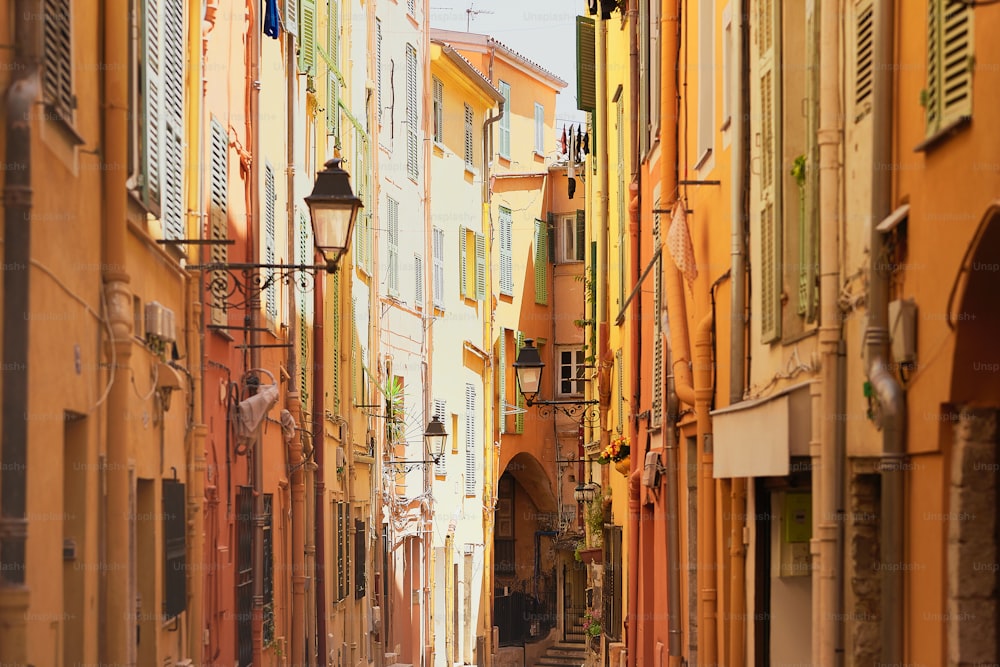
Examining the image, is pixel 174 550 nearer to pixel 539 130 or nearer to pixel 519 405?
pixel 519 405

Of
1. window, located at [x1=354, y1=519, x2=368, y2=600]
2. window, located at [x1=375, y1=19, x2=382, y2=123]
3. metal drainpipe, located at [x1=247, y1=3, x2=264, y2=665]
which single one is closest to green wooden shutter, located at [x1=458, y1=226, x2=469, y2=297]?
window, located at [x1=375, y1=19, x2=382, y2=123]

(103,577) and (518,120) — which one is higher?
(518,120)

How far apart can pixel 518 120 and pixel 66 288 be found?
114 ft

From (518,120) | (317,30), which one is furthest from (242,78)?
(518,120)

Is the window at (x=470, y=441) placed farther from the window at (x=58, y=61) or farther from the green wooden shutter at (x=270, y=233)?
the window at (x=58, y=61)

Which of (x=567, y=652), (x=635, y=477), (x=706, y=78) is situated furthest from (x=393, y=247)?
(x=706, y=78)

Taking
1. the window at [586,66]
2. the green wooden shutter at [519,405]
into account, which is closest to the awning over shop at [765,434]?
the window at [586,66]

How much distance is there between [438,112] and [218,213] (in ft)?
71.8

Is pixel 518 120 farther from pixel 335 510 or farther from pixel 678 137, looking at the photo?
pixel 678 137

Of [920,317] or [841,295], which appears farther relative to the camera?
[841,295]

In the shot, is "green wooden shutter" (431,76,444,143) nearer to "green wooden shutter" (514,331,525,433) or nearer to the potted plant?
"green wooden shutter" (514,331,525,433)

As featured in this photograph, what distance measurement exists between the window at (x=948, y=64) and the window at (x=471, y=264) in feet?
91.4

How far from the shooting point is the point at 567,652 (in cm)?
3825

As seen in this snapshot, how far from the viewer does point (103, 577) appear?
24.6 feet
